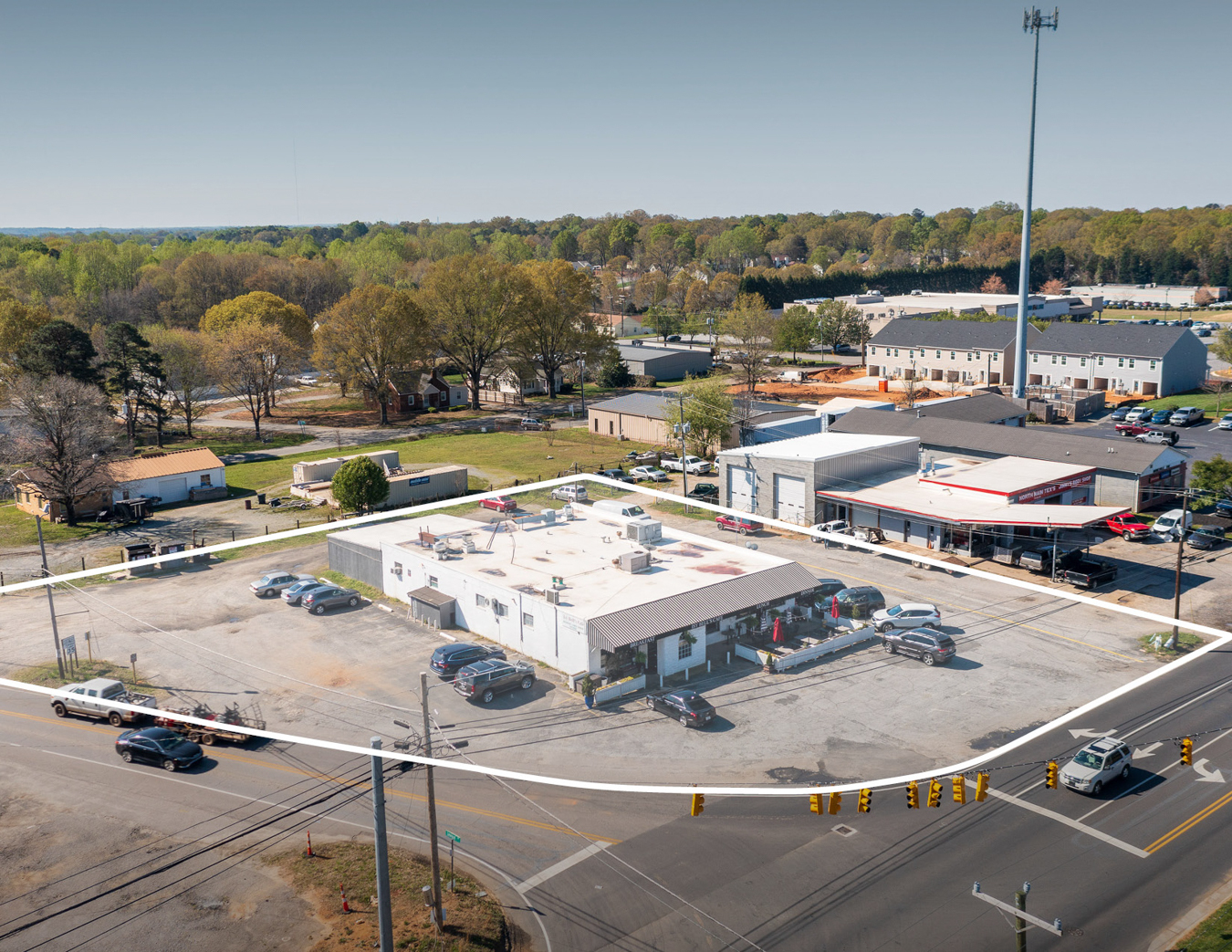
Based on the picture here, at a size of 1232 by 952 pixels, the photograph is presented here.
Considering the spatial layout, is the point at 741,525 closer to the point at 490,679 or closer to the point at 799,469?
the point at 799,469

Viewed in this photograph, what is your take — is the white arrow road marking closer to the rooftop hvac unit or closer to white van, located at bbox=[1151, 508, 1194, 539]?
the rooftop hvac unit

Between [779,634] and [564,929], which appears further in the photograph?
[779,634]

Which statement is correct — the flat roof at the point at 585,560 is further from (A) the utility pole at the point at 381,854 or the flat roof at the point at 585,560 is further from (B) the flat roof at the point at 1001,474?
(B) the flat roof at the point at 1001,474

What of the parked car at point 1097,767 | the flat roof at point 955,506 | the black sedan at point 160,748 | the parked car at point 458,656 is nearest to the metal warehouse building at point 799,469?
the flat roof at point 955,506

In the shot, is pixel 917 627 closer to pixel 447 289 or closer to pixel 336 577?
pixel 336 577

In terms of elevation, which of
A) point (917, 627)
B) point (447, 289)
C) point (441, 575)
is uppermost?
point (447, 289)

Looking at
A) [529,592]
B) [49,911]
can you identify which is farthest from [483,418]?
[49,911]

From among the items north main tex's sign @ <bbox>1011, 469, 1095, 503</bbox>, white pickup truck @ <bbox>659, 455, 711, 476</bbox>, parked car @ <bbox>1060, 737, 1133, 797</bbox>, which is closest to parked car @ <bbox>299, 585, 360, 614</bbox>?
parked car @ <bbox>1060, 737, 1133, 797</bbox>

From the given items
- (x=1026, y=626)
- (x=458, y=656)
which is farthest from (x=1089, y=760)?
(x=458, y=656)
